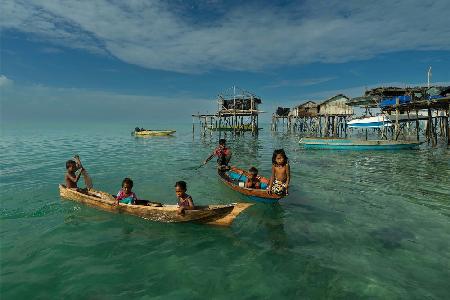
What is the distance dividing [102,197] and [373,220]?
28.8 ft

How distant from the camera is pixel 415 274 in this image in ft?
20.9

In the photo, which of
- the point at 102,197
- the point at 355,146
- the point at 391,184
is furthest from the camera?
the point at 355,146

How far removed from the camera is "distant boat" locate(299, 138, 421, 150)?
27.5m

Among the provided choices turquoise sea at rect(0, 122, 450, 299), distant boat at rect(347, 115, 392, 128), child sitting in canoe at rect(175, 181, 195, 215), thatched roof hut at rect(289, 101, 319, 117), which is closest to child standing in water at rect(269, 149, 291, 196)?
turquoise sea at rect(0, 122, 450, 299)

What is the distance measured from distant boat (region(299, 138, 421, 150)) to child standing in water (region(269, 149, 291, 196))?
20928 mm

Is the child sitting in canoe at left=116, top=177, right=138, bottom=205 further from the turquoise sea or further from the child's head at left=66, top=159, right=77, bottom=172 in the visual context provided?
the child's head at left=66, top=159, right=77, bottom=172

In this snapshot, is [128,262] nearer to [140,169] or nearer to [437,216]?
[437,216]

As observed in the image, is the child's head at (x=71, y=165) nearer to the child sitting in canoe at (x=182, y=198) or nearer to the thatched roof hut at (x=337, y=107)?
the child sitting in canoe at (x=182, y=198)

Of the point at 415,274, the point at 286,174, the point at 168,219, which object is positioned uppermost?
the point at 286,174

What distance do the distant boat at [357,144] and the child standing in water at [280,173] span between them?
2093 centimetres

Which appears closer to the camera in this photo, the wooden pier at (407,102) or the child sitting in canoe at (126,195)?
the child sitting in canoe at (126,195)

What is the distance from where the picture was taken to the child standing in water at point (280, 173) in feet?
31.2

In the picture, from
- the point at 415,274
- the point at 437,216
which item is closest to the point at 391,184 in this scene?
the point at 437,216

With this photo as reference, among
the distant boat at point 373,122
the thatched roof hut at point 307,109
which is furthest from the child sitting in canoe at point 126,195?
the thatched roof hut at point 307,109
